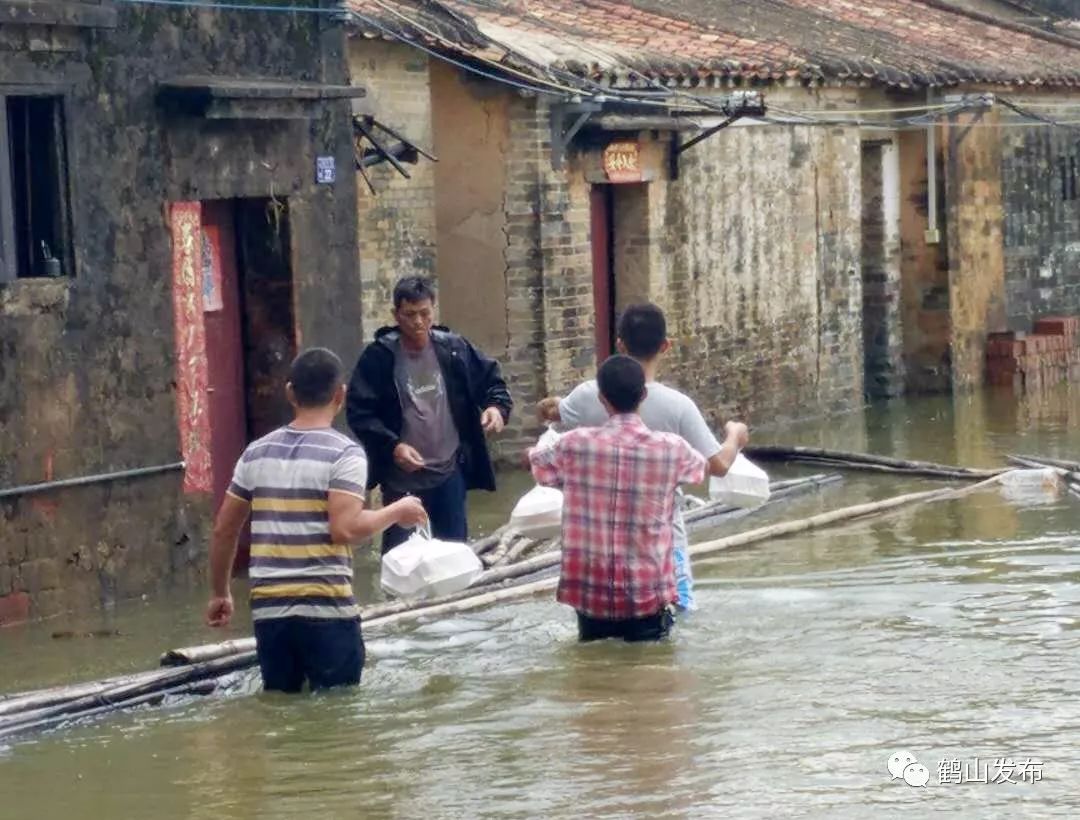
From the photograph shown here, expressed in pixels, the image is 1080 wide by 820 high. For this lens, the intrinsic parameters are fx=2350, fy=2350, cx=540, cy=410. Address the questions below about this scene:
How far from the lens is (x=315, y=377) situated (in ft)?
26.8

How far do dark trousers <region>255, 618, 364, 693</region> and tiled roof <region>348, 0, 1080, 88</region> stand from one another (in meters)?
8.10

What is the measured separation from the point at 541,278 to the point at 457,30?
2177 mm

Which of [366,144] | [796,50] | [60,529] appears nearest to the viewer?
[60,529]

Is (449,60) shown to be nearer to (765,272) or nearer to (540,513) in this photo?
(765,272)

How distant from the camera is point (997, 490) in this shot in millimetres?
15992

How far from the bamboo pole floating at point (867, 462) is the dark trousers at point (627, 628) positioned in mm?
7457

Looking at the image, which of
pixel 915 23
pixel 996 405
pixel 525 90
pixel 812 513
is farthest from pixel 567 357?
pixel 915 23

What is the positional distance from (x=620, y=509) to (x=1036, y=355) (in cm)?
1744

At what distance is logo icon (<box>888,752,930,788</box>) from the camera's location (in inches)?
304

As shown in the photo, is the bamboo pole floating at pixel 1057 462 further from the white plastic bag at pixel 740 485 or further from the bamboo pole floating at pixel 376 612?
the white plastic bag at pixel 740 485

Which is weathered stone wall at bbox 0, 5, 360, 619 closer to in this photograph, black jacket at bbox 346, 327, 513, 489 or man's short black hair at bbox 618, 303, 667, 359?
black jacket at bbox 346, 327, 513, 489

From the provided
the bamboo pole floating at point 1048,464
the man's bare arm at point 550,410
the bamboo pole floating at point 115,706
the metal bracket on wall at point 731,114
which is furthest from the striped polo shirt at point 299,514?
the metal bracket on wall at point 731,114

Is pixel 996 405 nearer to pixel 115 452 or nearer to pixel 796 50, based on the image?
pixel 796 50

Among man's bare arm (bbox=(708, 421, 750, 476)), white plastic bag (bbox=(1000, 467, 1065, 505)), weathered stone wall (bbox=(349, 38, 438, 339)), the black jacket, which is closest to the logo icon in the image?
man's bare arm (bbox=(708, 421, 750, 476))
